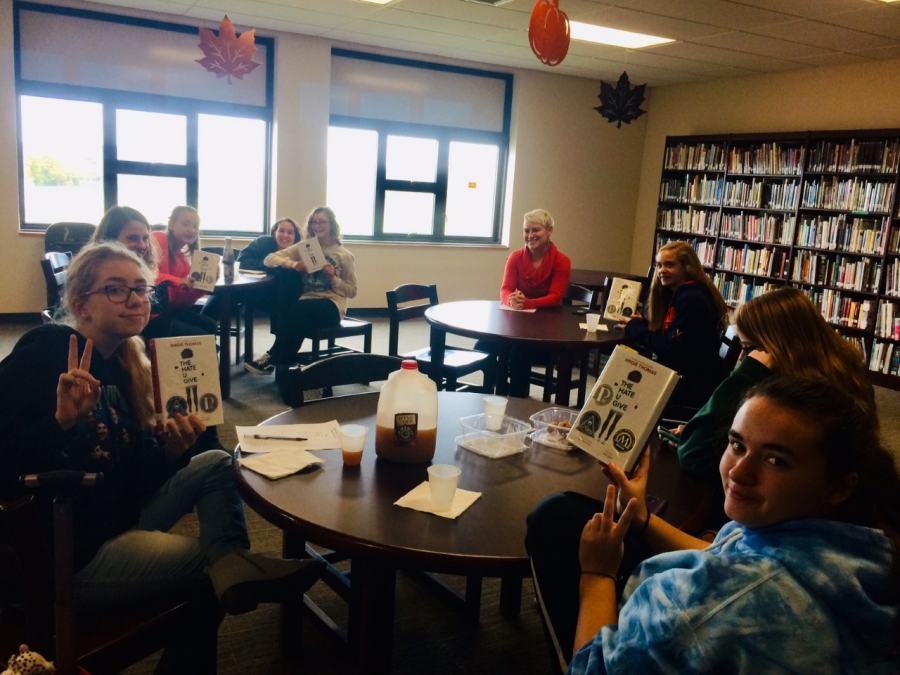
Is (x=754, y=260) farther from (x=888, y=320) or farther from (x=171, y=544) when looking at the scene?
(x=171, y=544)

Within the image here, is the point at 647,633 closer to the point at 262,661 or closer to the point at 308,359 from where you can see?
the point at 262,661

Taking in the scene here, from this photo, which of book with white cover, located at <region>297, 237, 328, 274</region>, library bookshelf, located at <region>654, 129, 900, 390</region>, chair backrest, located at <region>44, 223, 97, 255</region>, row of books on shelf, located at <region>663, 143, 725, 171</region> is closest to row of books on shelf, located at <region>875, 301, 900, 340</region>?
library bookshelf, located at <region>654, 129, 900, 390</region>

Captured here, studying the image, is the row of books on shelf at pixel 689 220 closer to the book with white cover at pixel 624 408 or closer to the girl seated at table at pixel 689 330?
the girl seated at table at pixel 689 330

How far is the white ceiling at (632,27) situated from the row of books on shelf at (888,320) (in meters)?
2.03

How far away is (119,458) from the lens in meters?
1.60

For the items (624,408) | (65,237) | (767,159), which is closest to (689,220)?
(767,159)

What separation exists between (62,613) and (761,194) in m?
6.92

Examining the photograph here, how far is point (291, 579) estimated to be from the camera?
59.9 inches

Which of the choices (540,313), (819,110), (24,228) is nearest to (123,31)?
(24,228)

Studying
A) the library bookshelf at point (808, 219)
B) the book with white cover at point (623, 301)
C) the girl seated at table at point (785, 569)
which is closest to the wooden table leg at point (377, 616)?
the girl seated at table at point (785, 569)

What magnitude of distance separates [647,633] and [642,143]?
27.1 feet

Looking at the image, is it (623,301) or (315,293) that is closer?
(623,301)

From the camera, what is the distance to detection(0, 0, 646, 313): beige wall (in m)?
6.07

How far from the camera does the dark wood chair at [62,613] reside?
3.59 ft
